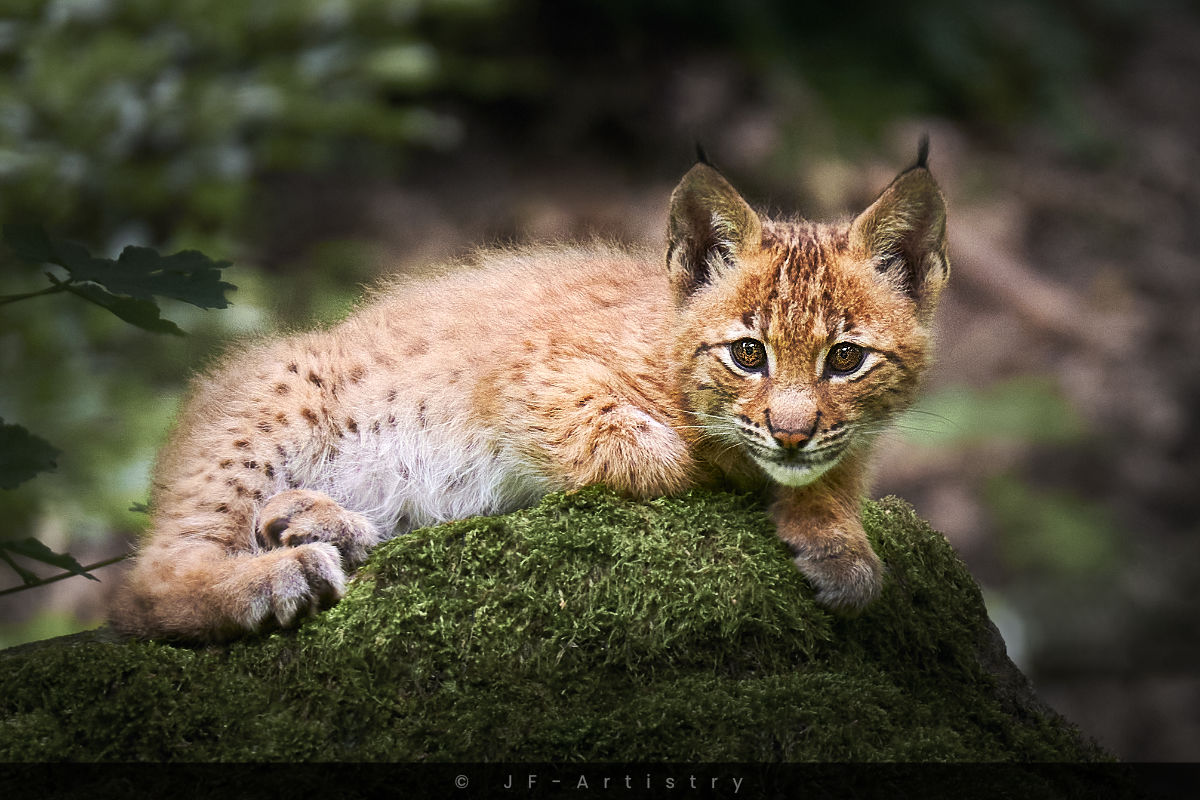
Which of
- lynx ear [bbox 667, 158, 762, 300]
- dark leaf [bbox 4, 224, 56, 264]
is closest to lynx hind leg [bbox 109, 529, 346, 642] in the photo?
dark leaf [bbox 4, 224, 56, 264]

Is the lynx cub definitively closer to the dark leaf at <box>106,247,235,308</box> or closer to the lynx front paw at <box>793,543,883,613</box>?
the lynx front paw at <box>793,543,883,613</box>

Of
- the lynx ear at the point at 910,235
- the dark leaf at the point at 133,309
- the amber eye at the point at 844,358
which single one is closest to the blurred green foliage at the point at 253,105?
the dark leaf at the point at 133,309

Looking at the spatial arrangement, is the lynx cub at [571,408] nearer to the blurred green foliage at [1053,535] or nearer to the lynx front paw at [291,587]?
the lynx front paw at [291,587]

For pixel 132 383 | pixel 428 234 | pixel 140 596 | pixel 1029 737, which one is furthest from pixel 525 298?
pixel 428 234

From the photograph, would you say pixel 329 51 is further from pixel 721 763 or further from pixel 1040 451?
pixel 1040 451

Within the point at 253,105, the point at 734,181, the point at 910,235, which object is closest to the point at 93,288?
the point at 910,235

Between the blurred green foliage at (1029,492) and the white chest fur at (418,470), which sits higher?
the blurred green foliage at (1029,492)

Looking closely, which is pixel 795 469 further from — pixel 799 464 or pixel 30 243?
pixel 30 243

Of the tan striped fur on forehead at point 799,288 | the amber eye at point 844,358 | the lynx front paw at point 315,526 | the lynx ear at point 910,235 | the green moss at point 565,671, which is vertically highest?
the lynx ear at point 910,235
